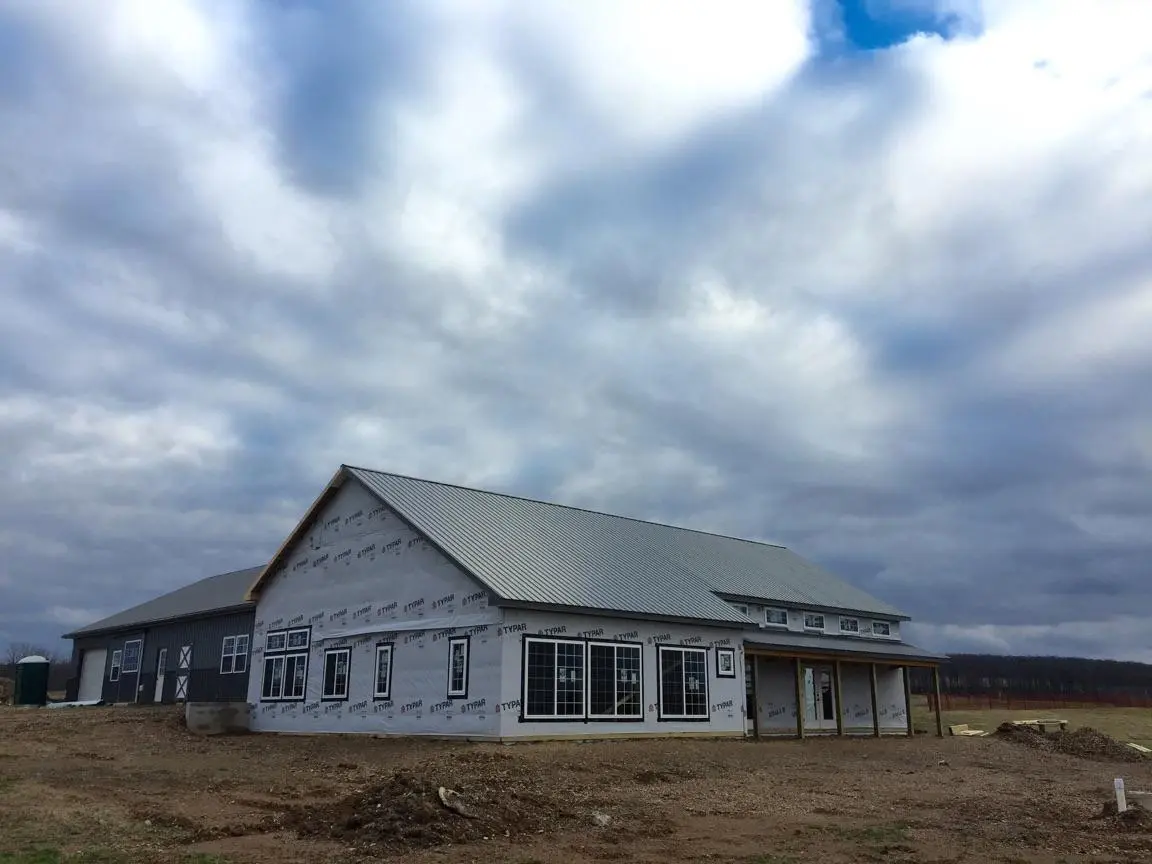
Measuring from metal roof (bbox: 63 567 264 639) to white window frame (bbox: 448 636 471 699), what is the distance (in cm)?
1580

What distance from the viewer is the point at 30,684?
44.0 m

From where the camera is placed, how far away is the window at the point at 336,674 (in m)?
27.0

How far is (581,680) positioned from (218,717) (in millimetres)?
12687

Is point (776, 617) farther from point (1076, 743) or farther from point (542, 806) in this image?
point (542, 806)

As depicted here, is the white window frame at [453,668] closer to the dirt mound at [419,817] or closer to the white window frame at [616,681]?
the white window frame at [616,681]

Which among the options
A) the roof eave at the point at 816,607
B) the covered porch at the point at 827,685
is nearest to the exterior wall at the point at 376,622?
the covered porch at the point at 827,685

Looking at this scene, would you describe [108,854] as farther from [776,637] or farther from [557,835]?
Answer: [776,637]

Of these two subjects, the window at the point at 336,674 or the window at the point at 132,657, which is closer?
the window at the point at 336,674

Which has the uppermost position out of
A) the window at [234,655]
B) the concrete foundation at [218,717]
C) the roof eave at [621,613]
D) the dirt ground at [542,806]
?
the roof eave at [621,613]

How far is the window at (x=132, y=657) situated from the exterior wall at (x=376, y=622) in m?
14.0

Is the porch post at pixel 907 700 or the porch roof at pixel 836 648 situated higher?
the porch roof at pixel 836 648

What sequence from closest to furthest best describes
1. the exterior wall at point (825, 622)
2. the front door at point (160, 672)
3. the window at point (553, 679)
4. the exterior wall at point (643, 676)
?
the exterior wall at point (643, 676) < the window at point (553, 679) < the exterior wall at point (825, 622) < the front door at point (160, 672)

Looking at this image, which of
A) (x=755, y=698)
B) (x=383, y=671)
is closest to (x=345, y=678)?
(x=383, y=671)

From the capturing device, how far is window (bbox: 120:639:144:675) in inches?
1671
